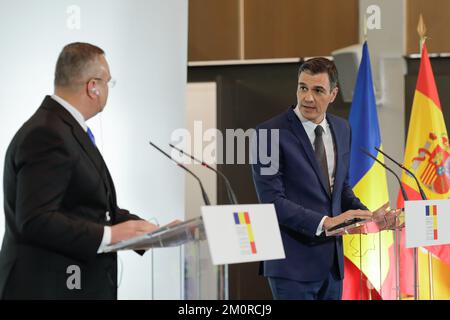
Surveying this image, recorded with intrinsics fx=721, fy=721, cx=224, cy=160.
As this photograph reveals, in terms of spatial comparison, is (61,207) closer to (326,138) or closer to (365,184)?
(326,138)

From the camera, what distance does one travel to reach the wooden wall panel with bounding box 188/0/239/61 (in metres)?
5.57

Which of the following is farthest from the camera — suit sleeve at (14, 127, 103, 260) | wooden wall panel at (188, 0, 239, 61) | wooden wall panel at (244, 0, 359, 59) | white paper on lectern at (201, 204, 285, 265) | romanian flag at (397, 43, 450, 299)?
wooden wall panel at (188, 0, 239, 61)

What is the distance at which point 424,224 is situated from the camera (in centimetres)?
295

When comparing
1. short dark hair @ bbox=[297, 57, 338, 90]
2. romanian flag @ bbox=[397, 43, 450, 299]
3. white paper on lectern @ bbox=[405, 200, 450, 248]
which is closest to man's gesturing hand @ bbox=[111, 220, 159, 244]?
white paper on lectern @ bbox=[405, 200, 450, 248]

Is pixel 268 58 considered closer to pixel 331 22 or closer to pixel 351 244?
Result: pixel 331 22

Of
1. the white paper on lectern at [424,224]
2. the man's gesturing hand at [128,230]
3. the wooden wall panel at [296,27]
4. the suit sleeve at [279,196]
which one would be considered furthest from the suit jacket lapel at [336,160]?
the wooden wall panel at [296,27]

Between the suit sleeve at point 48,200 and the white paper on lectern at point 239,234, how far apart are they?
1.46 feet

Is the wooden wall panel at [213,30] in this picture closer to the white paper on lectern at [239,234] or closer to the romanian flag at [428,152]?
the romanian flag at [428,152]

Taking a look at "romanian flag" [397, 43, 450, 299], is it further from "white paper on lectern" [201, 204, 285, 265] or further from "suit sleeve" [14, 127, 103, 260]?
"suit sleeve" [14, 127, 103, 260]

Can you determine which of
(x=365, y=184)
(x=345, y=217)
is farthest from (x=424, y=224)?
(x=365, y=184)

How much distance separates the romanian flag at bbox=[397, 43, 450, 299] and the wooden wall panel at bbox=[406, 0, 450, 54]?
1.11 feet

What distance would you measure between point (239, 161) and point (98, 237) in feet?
10.3

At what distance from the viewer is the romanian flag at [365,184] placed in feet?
14.8

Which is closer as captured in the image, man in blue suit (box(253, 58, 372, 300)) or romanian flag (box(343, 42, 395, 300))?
man in blue suit (box(253, 58, 372, 300))
